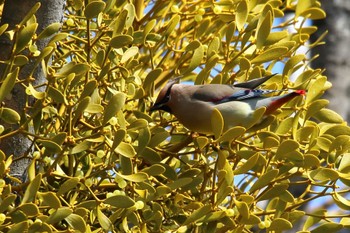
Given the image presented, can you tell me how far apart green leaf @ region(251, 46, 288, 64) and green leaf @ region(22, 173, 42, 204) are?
0.52 metres

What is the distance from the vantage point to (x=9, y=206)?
1.47 meters

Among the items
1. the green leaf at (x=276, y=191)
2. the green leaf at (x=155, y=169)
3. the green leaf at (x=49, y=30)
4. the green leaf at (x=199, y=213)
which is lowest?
the green leaf at (x=199, y=213)

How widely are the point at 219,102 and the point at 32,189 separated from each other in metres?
0.46

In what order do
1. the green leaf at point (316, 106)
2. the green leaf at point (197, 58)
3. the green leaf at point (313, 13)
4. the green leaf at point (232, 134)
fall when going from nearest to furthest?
the green leaf at point (232, 134), the green leaf at point (316, 106), the green leaf at point (197, 58), the green leaf at point (313, 13)

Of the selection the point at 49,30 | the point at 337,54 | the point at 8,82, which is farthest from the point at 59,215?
the point at 337,54

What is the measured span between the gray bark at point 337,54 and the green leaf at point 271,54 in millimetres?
952

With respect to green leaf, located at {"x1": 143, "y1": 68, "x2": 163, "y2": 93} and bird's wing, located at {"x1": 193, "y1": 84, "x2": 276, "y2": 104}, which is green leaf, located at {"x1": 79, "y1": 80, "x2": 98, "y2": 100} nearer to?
green leaf, located at {"x1": 143, "y1": 68, "x2": 163, "y2": 93}

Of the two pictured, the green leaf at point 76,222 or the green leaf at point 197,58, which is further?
the green leaf at point 197,58

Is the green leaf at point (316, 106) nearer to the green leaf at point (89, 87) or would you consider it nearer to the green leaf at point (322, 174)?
the green leaf at point (322, 174)

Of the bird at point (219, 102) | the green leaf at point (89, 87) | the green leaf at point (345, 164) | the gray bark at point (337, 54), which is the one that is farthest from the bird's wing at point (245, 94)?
the gray bark at point (337, 54)

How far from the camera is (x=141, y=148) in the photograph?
1531mm

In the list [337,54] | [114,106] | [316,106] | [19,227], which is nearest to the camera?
[19,227]

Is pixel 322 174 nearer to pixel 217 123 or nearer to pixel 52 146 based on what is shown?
pixel 217 123

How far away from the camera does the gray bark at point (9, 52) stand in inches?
64.8
